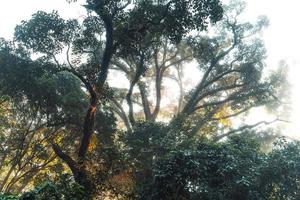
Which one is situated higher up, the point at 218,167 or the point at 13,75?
the point at 13,75

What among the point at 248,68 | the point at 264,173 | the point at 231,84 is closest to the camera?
the point at 264,173

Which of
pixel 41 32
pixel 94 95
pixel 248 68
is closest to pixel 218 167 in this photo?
pixel 94 95

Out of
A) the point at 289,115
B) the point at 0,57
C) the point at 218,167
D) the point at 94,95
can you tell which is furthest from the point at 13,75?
the point at 289,115

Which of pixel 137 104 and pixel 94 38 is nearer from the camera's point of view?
pixel 94 38

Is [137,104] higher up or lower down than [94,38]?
higher up

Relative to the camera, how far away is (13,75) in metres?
17.7

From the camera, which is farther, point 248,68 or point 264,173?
point 248,68

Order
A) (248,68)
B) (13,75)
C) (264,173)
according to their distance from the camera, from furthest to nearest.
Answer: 1. (248,68)
2. (13,75)
3. (264,173)

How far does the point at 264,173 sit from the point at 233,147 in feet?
6.74

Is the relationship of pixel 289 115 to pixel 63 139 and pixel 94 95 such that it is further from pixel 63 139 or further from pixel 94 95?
pixel 94 95

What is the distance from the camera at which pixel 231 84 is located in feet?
77.4

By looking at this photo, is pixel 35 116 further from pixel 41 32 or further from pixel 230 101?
pixel 230 101

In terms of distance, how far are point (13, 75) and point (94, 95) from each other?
6.14 meters

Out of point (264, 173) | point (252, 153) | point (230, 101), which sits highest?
point (230, 101)
